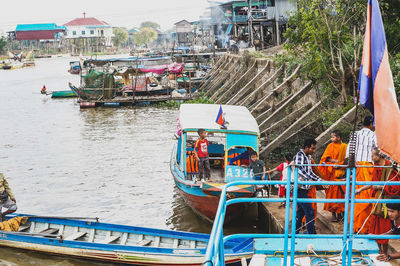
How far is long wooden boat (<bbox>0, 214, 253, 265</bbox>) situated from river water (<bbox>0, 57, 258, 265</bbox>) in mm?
435

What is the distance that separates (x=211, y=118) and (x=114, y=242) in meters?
3.65

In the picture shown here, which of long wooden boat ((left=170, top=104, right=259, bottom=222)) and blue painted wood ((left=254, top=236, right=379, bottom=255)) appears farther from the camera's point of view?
long wooden boat ((left=170, top=104, right=259, bottom=222))

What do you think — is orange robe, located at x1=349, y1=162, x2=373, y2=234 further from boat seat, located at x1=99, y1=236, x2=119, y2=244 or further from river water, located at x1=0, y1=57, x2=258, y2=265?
boat seat, located at x1=99, y1=236, x2=119, y2=244

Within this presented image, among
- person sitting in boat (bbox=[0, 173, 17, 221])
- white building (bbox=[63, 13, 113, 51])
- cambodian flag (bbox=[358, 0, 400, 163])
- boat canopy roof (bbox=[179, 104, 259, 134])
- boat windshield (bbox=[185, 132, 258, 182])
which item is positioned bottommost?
person sitting in boat (bbox=[0, 173, 17, 221])

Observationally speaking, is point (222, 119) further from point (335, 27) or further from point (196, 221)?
point (335, 27)

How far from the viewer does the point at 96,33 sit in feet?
400

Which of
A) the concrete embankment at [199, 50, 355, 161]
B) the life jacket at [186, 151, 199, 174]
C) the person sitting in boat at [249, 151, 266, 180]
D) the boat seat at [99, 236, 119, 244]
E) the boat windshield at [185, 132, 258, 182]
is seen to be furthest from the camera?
the concrete embankment at [199, 50, 355, 161]

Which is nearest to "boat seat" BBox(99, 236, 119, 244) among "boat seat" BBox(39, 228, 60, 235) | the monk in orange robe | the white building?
"boat seat" BBox(39, 228, 60, 235)

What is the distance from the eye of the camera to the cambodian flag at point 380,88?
390 centimetres

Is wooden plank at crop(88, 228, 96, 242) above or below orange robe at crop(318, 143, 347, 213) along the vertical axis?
below

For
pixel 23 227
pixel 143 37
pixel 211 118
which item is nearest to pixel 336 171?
pixel 211 118

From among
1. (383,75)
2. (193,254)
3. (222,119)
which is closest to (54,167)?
(222,119)

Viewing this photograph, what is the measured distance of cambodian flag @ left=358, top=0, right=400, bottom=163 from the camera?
12.8 feet

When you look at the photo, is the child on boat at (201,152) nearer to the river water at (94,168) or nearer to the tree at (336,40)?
the river water at (94,168)
